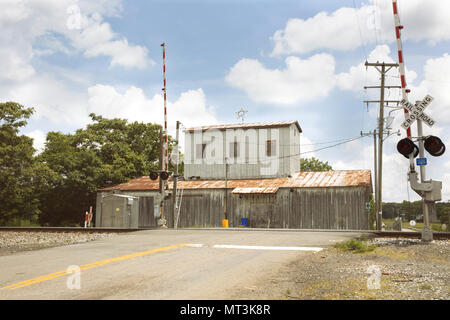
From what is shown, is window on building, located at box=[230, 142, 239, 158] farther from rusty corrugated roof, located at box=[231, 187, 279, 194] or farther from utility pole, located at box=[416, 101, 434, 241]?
utility pole, located at box=[416, 101, 434, 241]

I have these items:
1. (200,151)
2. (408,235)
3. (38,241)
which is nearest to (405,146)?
(408,235)

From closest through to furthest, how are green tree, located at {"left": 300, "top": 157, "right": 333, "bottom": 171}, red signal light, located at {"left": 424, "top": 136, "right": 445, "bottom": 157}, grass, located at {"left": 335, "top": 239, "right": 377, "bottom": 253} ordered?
1. grass, located at {"left": 335, "top": 239, "right": 377, "bottom": 253}
2. red signal light, located at {"left": 424, "top": 136, "right": 445, "bottom": 157}
3. green tree, located at {"left": 300, "top": 157, "right": 333, "bottom": 171}

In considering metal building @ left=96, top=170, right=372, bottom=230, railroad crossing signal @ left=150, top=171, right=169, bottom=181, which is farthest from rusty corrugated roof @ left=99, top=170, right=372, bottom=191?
railroad crossing signal @ left=150, top=171, right=169, bottom=181

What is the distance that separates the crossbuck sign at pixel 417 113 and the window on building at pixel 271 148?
23.0 m

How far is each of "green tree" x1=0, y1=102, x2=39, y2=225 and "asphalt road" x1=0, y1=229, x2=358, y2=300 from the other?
2618cm

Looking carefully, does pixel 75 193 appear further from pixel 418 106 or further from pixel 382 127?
pixel 418 106

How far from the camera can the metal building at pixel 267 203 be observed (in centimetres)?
2791

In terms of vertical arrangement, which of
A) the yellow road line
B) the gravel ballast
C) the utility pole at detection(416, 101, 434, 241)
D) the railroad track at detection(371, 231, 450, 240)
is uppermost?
the utility pole at detection(416, 101, 434, 241)

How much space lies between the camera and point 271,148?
34.0 m

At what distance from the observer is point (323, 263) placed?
7906 mm

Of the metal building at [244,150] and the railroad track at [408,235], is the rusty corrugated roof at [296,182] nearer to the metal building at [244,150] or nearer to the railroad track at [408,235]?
the metal building at [244,150]

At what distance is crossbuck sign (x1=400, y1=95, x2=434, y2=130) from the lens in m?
10.6

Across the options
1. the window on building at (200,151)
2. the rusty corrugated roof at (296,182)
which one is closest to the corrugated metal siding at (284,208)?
the rusty corrugated roof at (296,182)
